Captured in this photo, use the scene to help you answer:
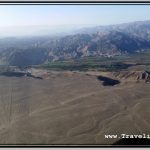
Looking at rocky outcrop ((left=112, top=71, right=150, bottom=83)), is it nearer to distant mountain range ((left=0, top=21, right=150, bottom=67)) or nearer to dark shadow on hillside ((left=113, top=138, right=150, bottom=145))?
distant mountain range ((left=0, top=21, right=150, bottom=67))

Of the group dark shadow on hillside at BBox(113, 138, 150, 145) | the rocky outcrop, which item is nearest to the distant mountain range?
the rocky outcrop

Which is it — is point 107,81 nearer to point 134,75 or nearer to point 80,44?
point 134,75

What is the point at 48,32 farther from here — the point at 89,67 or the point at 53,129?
the point at 53,129

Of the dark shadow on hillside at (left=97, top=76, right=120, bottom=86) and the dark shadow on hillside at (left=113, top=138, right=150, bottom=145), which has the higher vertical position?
the dark shadow on hillside at (left=97, top=76, right=120, bottom=86)

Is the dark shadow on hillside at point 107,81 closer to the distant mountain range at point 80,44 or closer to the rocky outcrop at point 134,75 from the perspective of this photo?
the rocky outcrop at point 134,75

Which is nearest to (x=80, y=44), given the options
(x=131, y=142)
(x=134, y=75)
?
(x=134, y=75)

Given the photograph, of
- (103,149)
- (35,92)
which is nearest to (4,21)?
(35,92)
